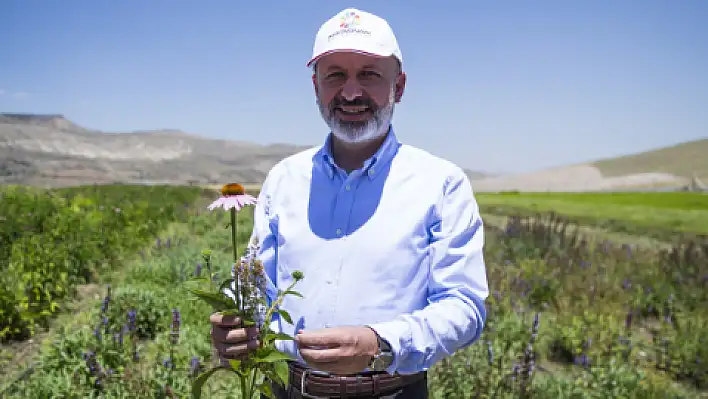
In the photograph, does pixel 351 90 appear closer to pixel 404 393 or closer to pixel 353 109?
pixel 353 109

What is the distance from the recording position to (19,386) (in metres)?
3.76

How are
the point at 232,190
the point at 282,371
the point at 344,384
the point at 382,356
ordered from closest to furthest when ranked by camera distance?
the point at 282,371
the point at 382,356
the point at 344,384
the point at 232,190

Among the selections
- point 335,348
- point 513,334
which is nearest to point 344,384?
point 335,348

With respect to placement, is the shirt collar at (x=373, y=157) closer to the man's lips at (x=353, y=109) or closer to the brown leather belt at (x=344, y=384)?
the man's lips at (x=353, y=109)

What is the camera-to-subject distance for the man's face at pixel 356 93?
1931 millimetres

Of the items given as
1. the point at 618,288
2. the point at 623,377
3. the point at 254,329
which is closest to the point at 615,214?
the point at 618,288

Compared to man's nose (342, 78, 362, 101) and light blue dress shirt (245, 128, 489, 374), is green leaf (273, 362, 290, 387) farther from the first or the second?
man's nose (342, 78, 362, 101)

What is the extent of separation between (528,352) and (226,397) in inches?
86.3

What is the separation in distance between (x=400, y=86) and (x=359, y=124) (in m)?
0.31

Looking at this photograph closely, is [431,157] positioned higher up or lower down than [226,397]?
higher up

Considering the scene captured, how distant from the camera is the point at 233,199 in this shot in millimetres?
1822

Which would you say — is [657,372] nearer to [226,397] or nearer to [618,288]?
[618,288]

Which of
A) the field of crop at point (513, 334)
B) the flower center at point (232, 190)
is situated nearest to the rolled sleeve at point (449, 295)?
the flower center at point (232, 190)

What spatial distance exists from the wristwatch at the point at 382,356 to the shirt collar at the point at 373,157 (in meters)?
0.73
